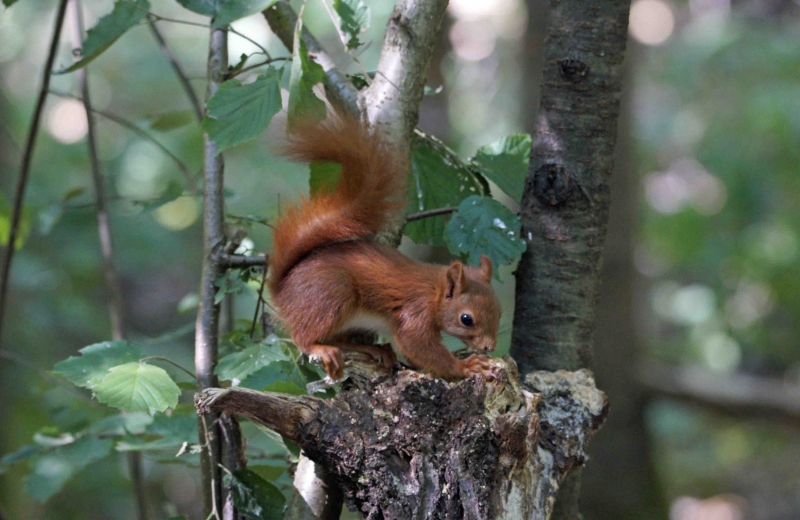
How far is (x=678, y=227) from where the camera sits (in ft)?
18.1

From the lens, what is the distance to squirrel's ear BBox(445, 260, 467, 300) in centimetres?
158

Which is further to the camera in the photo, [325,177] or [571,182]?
[325,177]

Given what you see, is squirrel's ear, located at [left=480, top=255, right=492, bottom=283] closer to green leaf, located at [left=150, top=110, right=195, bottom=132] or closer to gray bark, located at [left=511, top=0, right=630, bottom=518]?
gray bark, located at [left=511, top=0, right=630, bottom=518]

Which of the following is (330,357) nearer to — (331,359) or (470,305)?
(331,359)

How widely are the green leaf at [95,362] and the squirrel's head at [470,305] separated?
631mm

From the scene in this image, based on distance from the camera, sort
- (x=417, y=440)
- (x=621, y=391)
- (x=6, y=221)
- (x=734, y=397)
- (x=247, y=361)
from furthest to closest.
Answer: (x=734, y=397), (x=621, y=391), (x=6, y=221), (x=247, y=361), (x=417, y=440)

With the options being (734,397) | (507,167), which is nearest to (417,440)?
(507,167)

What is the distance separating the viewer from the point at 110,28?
1.50 m

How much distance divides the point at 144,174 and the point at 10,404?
132 inches

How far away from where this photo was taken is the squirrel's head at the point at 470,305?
1.60 metres

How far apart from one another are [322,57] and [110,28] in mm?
→ 423

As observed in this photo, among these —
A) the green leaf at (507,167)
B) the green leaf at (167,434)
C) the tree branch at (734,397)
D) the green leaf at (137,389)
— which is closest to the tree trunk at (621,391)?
the tree branch at (734,397)

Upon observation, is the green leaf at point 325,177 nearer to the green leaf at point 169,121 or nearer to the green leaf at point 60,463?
the green leaf at point 169,121

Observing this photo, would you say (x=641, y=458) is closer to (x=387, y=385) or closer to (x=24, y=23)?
(x=387, y=385)
